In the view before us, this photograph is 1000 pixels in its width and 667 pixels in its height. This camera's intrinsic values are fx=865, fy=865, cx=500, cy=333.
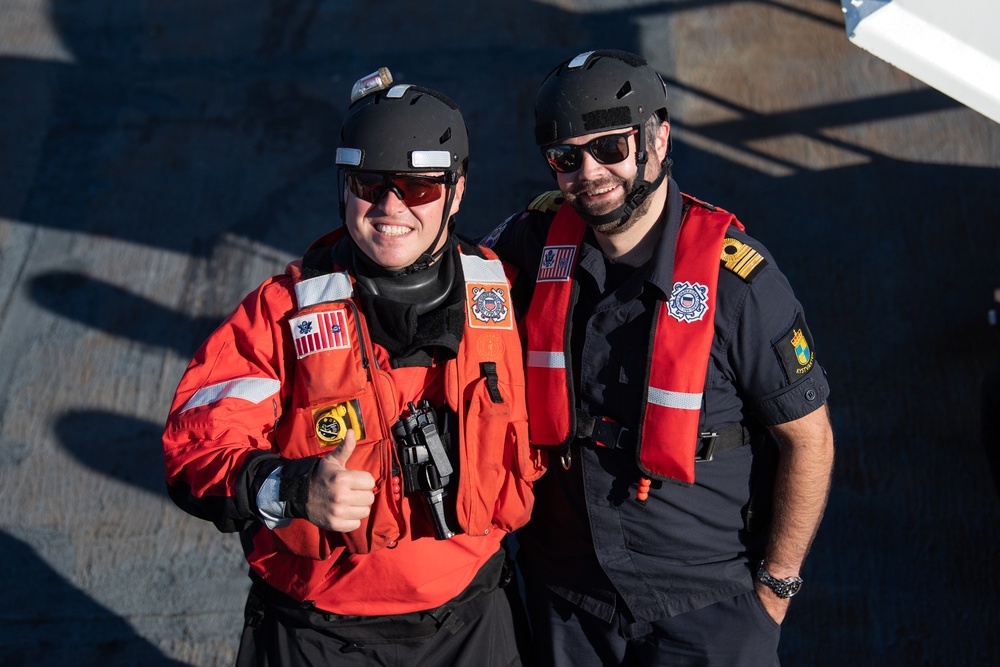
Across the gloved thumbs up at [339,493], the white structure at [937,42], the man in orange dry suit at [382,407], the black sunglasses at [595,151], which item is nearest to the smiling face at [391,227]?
the man in orange dry suit at [382,407]

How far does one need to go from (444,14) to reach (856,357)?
389 centimetres

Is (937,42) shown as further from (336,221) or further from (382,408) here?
(336,221)

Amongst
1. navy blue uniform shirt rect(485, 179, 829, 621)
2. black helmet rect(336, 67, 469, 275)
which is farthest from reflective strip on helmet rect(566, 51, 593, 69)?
navy blue uniform shirt rect(485, 179, 829, 621)

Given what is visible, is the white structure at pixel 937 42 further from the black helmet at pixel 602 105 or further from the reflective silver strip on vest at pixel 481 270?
the reflective silver strip on vest at pixel 481 270

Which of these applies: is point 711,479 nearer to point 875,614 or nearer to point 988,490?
point 875,614

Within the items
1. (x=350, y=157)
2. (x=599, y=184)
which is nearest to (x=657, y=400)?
(x=599, y=184)

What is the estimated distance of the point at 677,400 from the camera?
2279 mm

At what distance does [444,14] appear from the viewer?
6430mm

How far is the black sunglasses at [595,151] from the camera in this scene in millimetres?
2375

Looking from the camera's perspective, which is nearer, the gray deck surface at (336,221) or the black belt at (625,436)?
the black belt at (625,436)

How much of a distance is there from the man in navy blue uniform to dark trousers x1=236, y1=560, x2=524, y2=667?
27 centimetres

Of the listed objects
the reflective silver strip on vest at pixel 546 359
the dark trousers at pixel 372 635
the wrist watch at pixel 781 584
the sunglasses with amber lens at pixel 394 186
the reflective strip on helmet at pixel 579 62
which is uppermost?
the reflective strip on helmet at pixel 579 62

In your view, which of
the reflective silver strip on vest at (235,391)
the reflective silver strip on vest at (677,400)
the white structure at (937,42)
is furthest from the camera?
the white structure at (937,42)

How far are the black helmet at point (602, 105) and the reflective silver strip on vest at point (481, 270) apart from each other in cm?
31
